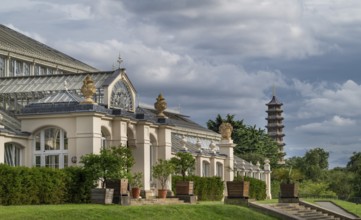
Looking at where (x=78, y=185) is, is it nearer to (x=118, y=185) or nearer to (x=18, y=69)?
(x=118, y=185)

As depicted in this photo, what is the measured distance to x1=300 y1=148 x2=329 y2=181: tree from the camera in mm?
127688

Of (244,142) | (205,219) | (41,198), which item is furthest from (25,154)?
(244,142)

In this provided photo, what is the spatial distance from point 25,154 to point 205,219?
1318 cm

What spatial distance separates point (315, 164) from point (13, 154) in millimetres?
104142

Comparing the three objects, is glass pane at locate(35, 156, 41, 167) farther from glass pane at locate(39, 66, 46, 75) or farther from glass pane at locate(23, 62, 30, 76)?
glass pane at locate(39, 66, 46, 75)

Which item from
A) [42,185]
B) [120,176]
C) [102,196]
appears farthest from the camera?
[120,176]

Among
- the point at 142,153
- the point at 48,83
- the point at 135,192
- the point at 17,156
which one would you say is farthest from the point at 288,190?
the point at 48,83

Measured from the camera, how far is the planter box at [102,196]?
33781 millimetres

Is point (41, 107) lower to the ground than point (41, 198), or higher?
higher

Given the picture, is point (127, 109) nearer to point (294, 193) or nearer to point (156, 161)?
point (156, 161)

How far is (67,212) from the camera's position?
28.0 m

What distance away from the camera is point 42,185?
115 feet

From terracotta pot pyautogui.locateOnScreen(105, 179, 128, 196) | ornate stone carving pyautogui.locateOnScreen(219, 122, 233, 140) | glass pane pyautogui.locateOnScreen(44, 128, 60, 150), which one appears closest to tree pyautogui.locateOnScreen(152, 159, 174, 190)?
glass pane pyautogui.locateOnScreen(44, 128, 60, 150)

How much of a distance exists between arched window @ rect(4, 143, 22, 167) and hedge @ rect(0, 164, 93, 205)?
5.39 metres
